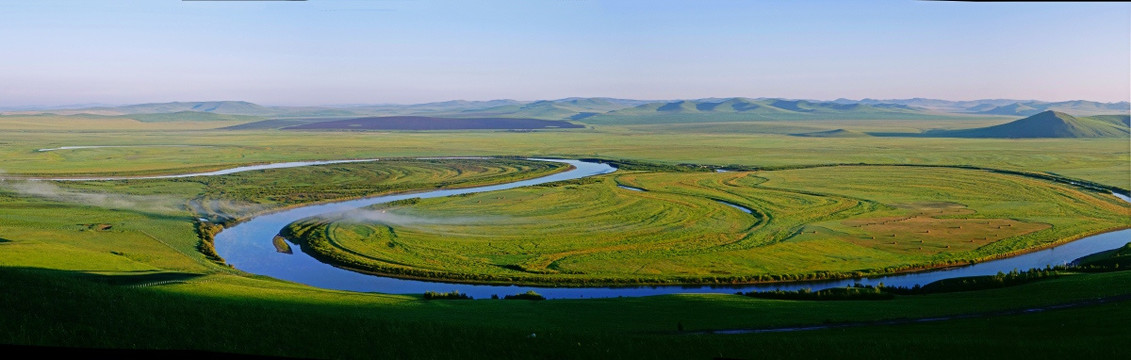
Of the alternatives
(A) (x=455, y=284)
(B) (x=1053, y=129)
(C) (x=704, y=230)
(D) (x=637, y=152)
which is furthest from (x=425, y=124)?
(A) (x=455, y=284)

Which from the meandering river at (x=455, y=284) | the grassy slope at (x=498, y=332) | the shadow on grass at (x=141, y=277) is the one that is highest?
the grassy slope at (x=498, y=332)

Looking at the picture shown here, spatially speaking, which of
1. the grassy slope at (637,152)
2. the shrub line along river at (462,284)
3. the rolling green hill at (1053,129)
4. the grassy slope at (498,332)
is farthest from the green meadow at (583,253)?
the rolling green hill at (1053,129)

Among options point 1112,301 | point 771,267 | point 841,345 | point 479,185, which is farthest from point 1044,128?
point 841,345

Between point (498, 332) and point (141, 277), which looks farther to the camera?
point (141, 277)

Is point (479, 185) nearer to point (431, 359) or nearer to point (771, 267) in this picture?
point (771, 267)

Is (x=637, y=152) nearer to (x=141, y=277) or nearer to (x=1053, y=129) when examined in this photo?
(x=1053, y=129)

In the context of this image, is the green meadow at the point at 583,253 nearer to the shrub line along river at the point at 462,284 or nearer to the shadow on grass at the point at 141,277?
the shadow on grass at the point at 141,277
